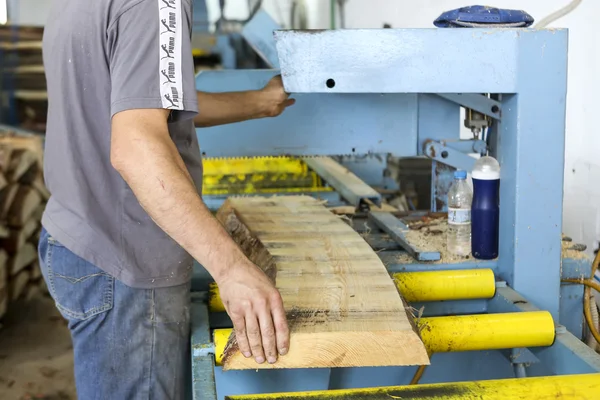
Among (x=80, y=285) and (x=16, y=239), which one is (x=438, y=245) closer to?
(x=80, y=285)

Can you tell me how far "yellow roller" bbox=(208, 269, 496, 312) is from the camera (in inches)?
72.1

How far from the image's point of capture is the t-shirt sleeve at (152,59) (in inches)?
53.8

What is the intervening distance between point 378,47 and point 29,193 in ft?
11.8

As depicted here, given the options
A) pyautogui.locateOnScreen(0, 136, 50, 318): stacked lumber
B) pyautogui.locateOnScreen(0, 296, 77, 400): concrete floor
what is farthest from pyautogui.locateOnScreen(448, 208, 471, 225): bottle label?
pyautogui.locateOnScreen(0, 136, 50, 318): stacked lumber

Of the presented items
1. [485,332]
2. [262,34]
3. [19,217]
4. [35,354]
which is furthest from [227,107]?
[19,217]

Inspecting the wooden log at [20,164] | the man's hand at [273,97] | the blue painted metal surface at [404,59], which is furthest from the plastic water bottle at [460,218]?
the wooden log at [20,164]

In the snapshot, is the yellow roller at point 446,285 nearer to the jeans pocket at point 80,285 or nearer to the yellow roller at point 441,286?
the yellow roller at point 441,286

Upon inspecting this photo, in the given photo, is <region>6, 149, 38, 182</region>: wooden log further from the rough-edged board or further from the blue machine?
the blue machine

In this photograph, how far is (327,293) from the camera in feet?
5.12

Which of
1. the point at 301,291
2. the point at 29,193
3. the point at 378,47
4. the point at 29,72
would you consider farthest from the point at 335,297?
the point at 29,72

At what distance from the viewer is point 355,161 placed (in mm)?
4316

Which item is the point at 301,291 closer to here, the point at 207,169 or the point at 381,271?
the point at 381,271

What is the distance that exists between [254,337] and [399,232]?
1093 millimetres

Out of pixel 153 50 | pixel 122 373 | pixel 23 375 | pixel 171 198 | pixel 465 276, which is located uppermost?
pixel 153 50
